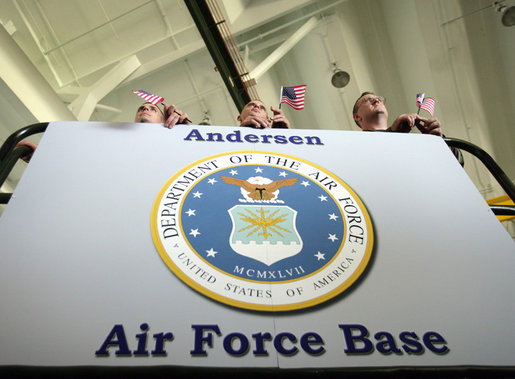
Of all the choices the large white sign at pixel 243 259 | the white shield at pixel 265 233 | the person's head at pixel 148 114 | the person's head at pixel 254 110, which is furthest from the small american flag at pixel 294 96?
the white shield at pixel 265 233

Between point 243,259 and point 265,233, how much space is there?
0.47 ft

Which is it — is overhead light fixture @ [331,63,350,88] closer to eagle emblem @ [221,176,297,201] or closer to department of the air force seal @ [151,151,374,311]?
department of the air force seal @ [151,151,374,311]

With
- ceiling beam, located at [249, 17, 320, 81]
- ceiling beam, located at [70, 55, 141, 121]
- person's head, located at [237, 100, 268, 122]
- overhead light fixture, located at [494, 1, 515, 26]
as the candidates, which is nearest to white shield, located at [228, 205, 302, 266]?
person's head, located at [237, 100, 268, 122]

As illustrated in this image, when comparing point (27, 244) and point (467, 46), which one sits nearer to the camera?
point (27, 244)

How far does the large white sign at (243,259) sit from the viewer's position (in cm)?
89

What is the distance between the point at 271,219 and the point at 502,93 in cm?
698

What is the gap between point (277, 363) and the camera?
2.82 feet

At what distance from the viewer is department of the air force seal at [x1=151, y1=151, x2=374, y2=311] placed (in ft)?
3.33

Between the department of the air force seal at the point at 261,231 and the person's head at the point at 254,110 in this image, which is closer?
the department of the air force seal at the point at 261,231

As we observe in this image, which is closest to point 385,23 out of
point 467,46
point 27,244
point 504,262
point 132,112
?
point 467,46

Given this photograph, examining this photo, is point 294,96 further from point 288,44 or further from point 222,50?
point 288,44

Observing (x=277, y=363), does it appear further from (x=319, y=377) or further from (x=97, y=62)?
(x=97, y=62)

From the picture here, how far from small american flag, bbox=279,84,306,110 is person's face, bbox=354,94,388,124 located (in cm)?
43

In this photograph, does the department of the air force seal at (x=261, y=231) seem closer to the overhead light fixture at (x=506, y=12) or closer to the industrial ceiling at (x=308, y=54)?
the industrial ceiling at (x=308, y=54)
